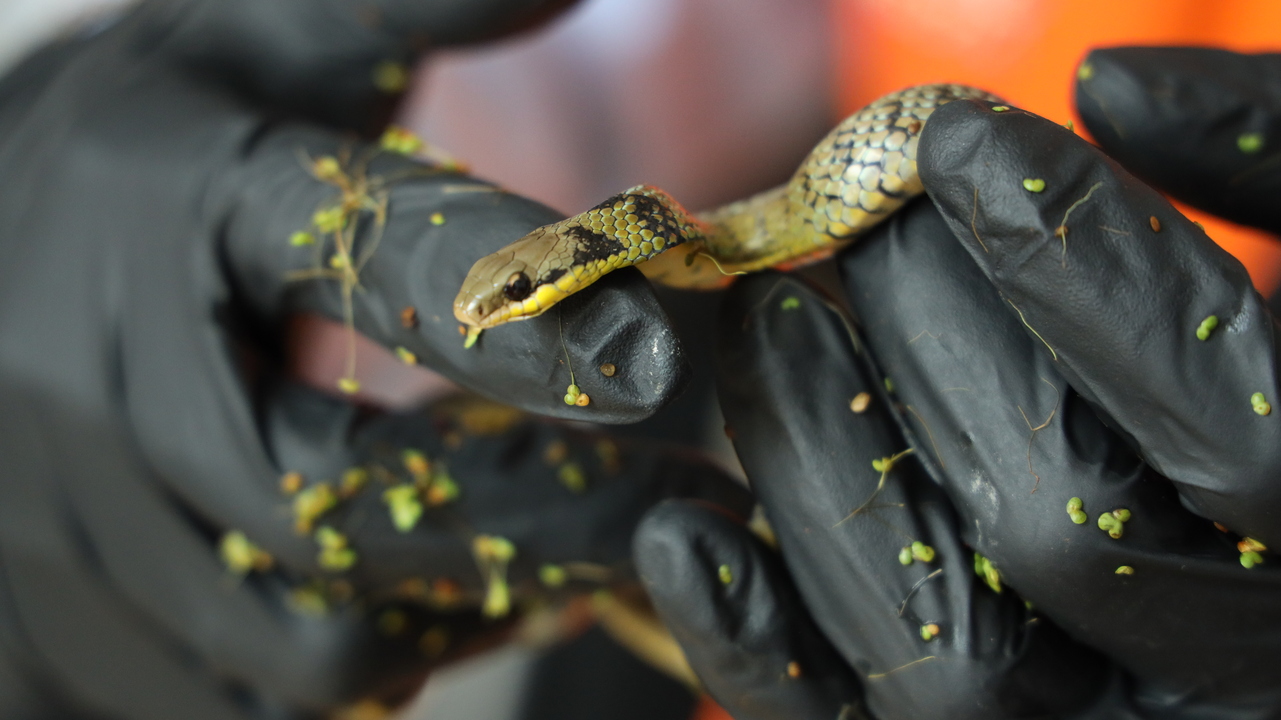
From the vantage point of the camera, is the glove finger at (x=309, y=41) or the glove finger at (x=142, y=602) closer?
the glove finger at (x=142, y=602)

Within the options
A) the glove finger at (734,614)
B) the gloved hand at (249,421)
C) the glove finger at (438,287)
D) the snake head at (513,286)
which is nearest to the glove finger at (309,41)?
the gloved hand at (249,421)

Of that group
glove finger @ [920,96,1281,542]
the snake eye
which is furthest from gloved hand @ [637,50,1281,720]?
the snake eye

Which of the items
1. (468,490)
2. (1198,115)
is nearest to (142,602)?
(468,490)

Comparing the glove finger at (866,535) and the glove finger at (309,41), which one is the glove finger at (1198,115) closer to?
the glove finger at (866,535)

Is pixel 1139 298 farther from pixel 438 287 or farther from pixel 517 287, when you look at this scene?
pixel 438 287

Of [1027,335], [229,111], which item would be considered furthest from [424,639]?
[1027,335]

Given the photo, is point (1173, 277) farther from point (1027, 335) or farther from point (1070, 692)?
point (1070, 692)

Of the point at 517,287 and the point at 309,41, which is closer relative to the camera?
the point at 517,287
